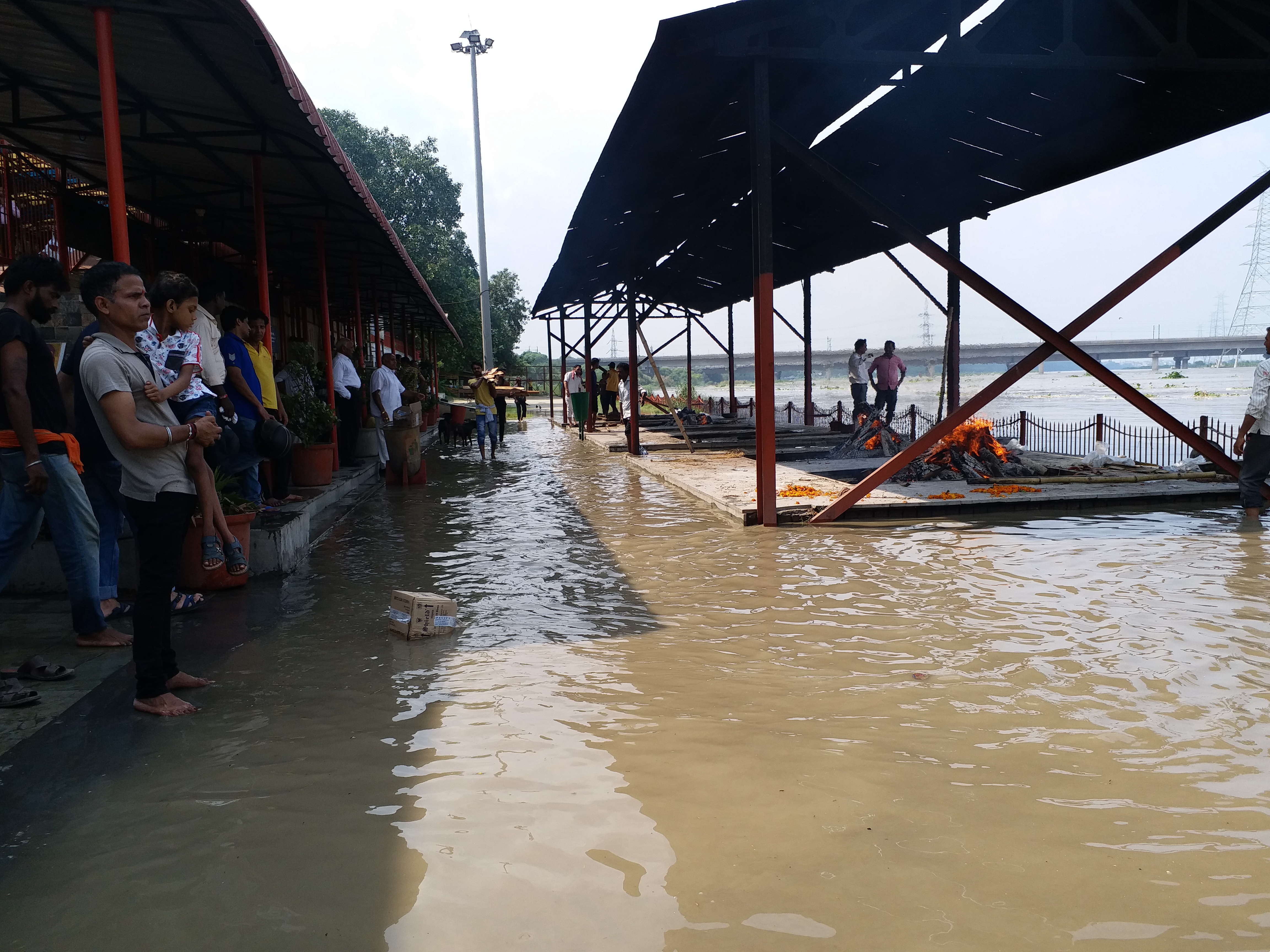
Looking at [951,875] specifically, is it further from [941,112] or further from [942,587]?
[941,112]

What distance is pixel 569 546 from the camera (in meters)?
7.74

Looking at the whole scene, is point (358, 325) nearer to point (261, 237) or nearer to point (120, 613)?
point (261, 237)

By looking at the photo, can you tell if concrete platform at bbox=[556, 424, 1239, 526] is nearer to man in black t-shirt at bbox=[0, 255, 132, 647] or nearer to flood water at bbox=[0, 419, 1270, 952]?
flood water at bbox=[0, 419, 1270, 952]

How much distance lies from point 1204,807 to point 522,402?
27007 mm

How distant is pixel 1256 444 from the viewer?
328 inches

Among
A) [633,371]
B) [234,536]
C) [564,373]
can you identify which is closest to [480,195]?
[564,373]

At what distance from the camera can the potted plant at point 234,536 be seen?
5.94 m

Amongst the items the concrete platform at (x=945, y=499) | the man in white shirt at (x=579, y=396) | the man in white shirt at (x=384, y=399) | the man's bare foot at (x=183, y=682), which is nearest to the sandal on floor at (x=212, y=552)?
the man's bare foot at (x=183, y=682)

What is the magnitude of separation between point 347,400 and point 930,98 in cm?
796

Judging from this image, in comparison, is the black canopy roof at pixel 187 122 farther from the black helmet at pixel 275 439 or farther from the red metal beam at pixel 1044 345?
the red metal beam at pixel 1044 345

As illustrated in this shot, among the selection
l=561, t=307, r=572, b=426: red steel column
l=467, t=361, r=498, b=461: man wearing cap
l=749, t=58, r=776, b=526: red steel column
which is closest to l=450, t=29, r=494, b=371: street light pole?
l=561, t=307, r=572, b=426: red steel column

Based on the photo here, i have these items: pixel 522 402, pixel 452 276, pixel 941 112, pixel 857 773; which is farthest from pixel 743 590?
pixel 452 276

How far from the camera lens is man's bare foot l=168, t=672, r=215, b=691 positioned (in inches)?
163

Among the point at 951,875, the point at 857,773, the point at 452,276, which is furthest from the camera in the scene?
the point at 452,276
